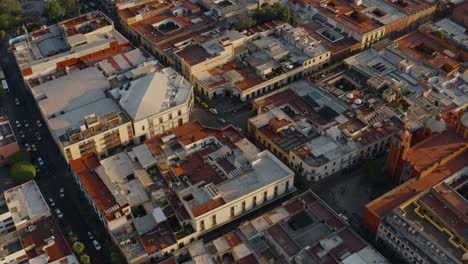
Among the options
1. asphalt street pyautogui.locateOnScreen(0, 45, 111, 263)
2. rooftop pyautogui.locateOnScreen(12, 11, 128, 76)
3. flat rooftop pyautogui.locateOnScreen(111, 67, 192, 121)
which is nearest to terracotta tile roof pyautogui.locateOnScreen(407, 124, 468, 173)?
flat rooftop pyautogui.locateOnScreen(111, 67, 192, 121)

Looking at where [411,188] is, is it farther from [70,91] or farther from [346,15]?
[70,91]

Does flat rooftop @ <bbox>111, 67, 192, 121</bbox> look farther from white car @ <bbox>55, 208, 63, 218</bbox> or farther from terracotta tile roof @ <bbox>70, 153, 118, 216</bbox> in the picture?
white car @ <bbox>55, 208, 63, 218</bbox>

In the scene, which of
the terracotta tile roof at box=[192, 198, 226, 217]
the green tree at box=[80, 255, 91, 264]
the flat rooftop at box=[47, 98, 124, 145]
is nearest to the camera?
the green tree at box=[80, 255, 91, 264]

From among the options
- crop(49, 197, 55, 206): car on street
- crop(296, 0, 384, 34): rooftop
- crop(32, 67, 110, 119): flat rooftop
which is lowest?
crop(49, 197, 55, 206): car on street

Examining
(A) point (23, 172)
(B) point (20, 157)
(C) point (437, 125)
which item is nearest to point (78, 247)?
(A) point (23, 172)

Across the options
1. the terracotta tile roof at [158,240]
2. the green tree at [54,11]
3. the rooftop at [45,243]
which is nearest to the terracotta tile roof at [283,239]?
the terracotta tile roof at [158,240]

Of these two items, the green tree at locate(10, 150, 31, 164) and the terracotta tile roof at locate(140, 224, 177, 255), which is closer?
the terracotta tile roof at locate(140, 224, 177, 255)
